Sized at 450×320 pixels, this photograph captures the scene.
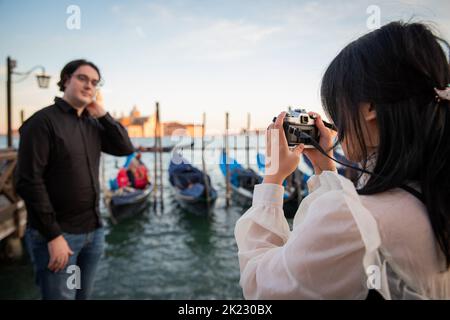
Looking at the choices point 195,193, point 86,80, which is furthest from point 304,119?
point 195,193

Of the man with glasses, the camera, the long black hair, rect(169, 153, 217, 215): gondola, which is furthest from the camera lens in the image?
rect(169, 153, 217, 215): gondola

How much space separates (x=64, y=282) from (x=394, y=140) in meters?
1.62

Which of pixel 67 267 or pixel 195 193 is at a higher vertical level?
pixel 67 267

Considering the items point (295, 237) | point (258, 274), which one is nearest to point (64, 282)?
point (258, 274)

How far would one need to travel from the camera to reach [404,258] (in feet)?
1.70

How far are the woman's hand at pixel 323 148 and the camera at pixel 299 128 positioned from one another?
1cm

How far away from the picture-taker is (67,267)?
59.0 inches

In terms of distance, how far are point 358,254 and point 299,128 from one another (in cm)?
35

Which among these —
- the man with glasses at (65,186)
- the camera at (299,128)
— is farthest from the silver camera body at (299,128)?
the man with glasses at (65,186)

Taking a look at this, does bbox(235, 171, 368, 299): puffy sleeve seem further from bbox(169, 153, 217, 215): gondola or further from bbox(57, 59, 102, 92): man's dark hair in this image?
bbox(169, 153, 217, 215): gondola

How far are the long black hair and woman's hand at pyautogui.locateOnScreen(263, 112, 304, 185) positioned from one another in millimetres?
177

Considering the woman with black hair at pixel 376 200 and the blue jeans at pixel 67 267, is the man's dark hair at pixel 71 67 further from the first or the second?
the woman with black hair at pixel 376 200

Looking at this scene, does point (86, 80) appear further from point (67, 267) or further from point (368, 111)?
point (368, 111)

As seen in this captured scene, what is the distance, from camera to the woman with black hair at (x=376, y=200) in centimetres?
51
